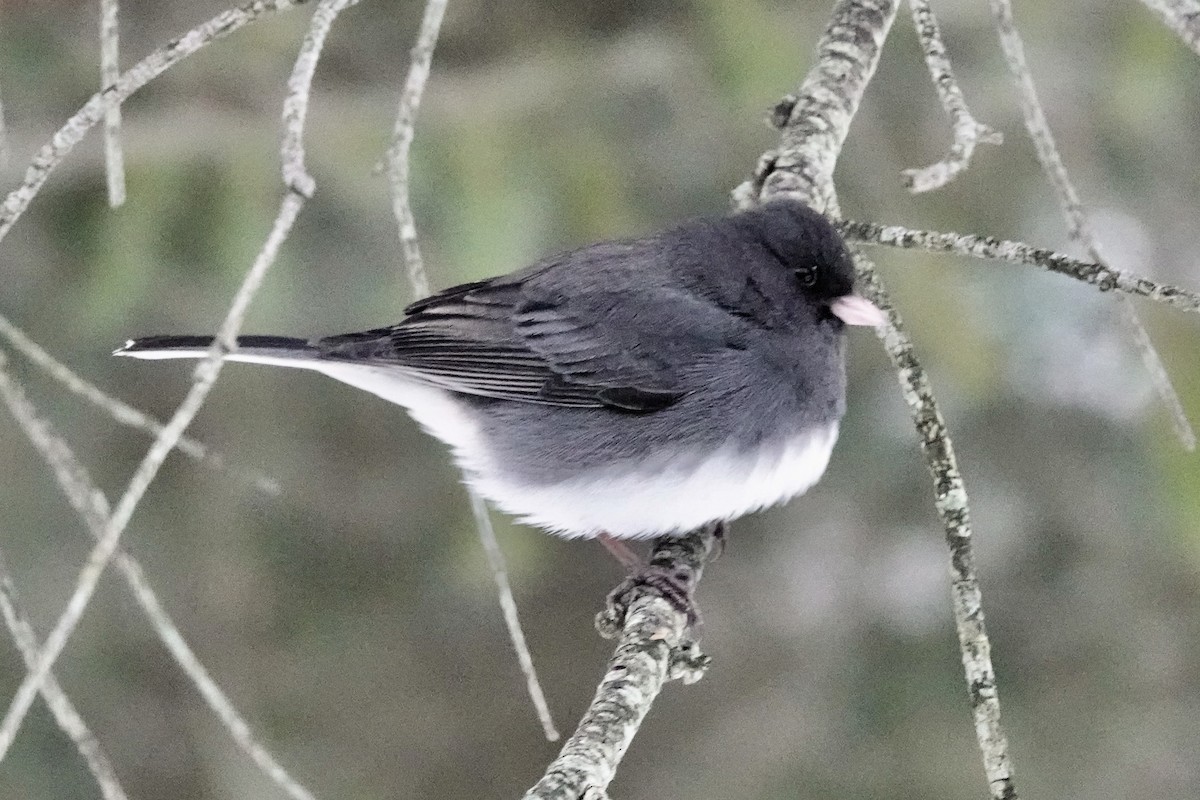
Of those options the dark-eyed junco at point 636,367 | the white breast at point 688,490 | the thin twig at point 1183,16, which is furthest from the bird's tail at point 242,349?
the thin twig at point 1183,16

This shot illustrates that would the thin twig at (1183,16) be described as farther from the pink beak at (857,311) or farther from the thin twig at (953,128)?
the pink beak at (857,311)

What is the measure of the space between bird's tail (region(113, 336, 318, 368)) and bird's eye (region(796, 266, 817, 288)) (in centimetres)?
85

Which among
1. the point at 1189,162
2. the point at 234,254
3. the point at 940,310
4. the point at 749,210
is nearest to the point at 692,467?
the point at 749,210

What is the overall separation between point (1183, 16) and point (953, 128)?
0.29m

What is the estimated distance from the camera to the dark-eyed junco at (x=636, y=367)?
2.03m

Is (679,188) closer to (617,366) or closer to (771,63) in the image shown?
(771,63)

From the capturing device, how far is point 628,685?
5.08ft

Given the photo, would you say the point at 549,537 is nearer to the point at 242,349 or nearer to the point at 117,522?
the point at 242,349

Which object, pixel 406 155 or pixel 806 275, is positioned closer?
pixel 406 155

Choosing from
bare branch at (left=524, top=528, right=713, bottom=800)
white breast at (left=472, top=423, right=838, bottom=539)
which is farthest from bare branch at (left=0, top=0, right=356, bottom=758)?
white breast at (left=472, top=423, right=838, bottom=539)

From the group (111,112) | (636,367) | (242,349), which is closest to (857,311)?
(636,367)

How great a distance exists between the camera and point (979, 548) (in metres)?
3.09

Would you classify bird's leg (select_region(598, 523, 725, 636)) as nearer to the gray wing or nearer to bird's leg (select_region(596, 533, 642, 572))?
bird's leg (select_region(596, 533, 642, 572))

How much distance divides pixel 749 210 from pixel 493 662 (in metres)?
1.89
